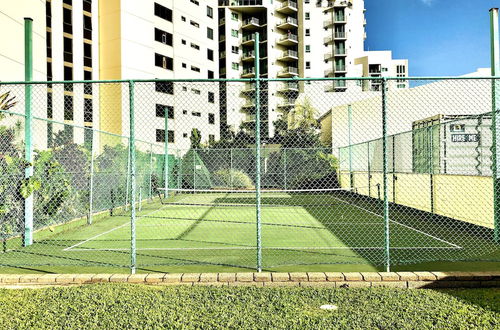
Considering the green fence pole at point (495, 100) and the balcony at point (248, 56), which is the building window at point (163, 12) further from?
the green fence pole at point (495, 100)

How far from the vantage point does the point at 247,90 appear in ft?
176

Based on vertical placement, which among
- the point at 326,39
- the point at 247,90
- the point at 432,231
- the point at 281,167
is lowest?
the point at 432,231

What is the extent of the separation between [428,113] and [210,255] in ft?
49.2

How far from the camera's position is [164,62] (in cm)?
3769

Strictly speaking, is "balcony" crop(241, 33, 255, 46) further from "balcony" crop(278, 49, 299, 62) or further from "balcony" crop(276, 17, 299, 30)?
"balcony" crop(278, 49, 299, 62)

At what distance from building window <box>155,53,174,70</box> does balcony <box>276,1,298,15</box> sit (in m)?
29.8

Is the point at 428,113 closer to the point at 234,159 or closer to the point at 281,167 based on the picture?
the point at 281,167

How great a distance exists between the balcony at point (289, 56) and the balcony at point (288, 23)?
3.62m

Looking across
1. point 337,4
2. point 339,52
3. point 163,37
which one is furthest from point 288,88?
point 163,37

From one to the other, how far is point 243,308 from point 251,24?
60.6m

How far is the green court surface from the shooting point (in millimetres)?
6028

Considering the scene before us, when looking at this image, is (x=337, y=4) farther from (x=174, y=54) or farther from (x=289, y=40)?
(x=174, y=54)

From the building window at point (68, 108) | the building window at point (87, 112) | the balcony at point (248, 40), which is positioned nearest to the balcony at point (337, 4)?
the balcony at point (248, 40)

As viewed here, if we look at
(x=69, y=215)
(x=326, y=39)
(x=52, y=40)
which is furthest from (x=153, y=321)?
(x=326, y=39)
